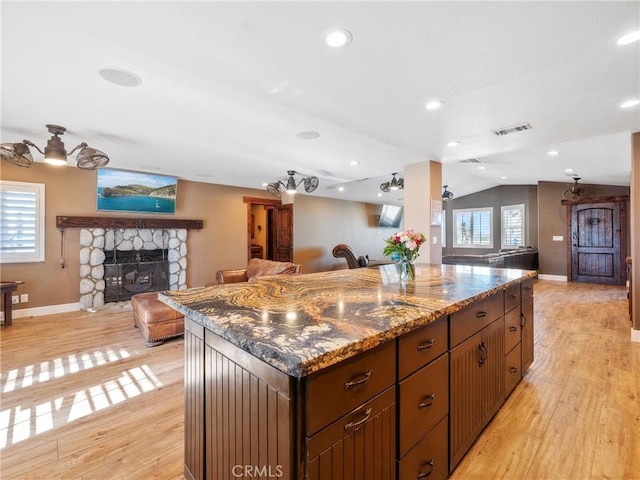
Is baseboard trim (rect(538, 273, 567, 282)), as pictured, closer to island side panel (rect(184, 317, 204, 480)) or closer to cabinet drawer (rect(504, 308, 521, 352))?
cabinet drawer (rect(504, 308, 521, 352))

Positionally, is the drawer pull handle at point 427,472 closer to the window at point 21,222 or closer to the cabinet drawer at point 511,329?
the cabinet drawer at point 511,329

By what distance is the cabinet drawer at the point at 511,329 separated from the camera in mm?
2141

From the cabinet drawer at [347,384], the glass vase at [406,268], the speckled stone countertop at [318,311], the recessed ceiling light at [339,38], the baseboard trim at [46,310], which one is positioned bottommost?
the baseboard trim at [46,310]

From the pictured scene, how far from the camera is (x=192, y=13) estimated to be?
152cm

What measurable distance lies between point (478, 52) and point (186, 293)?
2309 mm

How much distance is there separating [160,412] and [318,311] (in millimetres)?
1714

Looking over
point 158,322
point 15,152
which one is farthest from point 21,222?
point 158,322

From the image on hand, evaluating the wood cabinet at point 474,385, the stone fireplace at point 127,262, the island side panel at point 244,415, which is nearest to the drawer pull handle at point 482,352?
the wood cabinet at point 474,385

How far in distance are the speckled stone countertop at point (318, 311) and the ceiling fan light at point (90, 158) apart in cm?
281

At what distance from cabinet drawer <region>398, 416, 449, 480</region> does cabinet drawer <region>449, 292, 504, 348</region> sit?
42 cm

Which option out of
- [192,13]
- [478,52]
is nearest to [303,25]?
[192,13]

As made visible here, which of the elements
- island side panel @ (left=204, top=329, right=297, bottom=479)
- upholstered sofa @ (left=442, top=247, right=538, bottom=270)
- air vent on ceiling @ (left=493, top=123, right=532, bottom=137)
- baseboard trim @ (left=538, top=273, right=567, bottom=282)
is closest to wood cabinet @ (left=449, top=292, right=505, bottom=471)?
island side panel @ (left=204, top=329, right=297, bottom=479)

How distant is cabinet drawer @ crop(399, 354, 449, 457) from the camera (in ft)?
3.93

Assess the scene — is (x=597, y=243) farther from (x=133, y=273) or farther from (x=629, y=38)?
(x=133, y=273)
